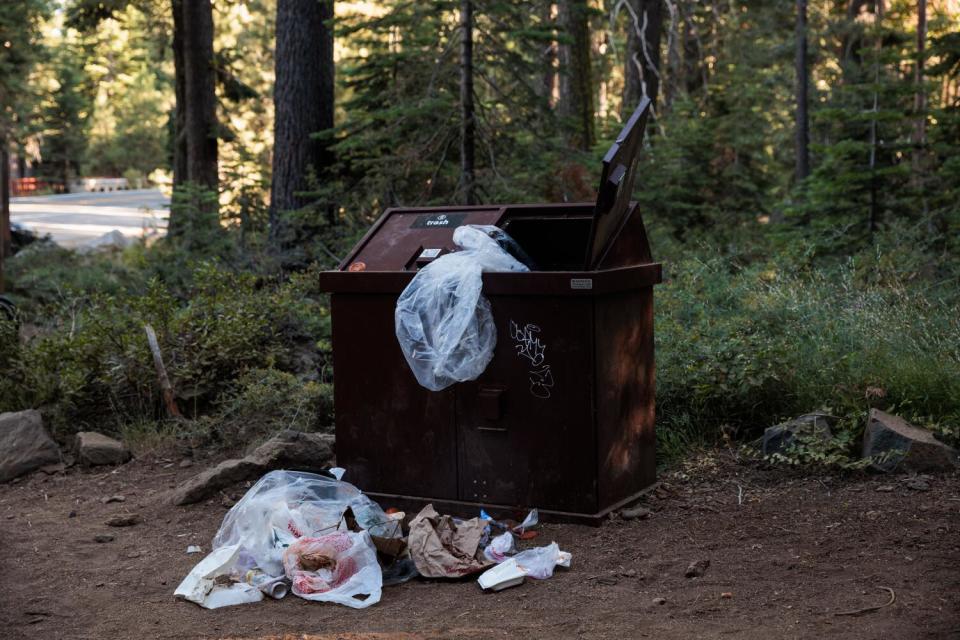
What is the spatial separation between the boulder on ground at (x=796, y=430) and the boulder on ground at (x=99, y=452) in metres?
4.30

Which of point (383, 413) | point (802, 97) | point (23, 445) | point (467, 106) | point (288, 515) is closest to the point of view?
point (288, 515)

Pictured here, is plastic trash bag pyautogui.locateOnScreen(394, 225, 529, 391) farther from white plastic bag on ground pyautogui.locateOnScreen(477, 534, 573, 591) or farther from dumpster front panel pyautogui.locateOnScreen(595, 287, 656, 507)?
white plastic bag on ground pyautogui.locateOnScreen(477, 534, 573, 591)

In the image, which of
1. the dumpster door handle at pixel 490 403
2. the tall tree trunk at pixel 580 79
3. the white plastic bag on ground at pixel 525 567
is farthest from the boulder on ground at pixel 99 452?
the tall tree trunk at pixel 580 79

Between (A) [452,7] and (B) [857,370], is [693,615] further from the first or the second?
(A) [452,7]

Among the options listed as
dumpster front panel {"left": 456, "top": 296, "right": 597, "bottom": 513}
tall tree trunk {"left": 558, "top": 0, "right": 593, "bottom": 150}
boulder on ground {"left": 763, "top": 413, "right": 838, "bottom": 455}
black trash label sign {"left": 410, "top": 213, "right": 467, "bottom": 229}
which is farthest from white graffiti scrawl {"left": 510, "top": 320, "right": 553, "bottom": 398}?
tall tree trunk {"left": 558, "top": 0, "right": 593, "bottom": 150}

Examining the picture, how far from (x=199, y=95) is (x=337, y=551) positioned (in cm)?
1392

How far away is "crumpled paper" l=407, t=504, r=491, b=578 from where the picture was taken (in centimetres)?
445

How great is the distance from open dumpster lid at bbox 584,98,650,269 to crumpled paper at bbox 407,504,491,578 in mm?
1412

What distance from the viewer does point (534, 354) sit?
493cm

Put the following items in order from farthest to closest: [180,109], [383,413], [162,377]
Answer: [180,109], [162,377], [383,413]

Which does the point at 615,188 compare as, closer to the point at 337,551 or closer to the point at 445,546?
the point at 445,546

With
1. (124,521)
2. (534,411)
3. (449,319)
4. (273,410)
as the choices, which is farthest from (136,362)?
(534,411)

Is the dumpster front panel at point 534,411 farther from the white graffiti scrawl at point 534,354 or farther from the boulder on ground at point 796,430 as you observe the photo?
the boulder on ground at point 796,430

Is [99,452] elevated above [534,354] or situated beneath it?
situated beneath
